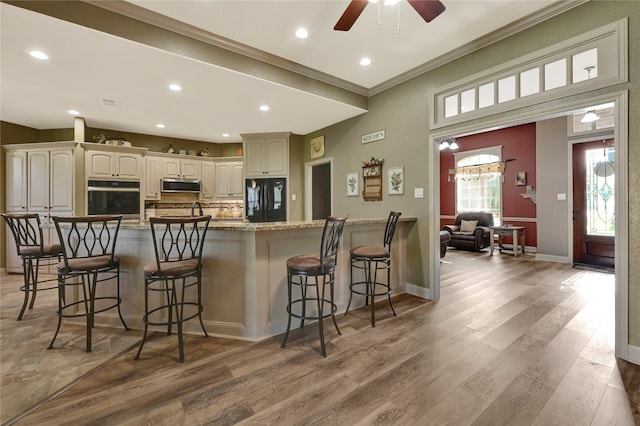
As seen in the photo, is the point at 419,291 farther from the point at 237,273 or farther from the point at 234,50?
the point at 234,50

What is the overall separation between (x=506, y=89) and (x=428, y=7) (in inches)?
56.8

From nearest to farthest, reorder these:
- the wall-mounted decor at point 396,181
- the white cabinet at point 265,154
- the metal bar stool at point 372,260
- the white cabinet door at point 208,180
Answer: the metal bar stool at point 372,260 < the wall-mounted decor at point 396,181 < the white cabinet at point 265,154 < the white cabinet door at point 208,180

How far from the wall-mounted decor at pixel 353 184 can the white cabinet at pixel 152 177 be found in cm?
396

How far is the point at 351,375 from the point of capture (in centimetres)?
188

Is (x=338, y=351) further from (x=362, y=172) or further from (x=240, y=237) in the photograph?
(x=362, y=172)

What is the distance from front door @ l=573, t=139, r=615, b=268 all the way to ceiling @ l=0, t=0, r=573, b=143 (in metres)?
4.07

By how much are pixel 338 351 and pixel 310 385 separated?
471mm

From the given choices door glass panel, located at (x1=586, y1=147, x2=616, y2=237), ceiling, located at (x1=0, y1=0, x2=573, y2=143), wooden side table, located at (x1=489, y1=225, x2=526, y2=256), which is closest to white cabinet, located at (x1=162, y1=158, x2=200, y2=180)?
ceiling, located at (x1=0, y1=0, x2=573, y2=143)

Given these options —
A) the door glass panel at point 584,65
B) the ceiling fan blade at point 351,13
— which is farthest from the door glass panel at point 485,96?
the ceiling fan blade at point 351,13

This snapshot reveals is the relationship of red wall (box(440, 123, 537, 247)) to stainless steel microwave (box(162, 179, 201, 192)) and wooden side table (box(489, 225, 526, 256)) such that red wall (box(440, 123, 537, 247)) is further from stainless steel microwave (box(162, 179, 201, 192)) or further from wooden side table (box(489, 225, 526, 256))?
stainless steel microwave (box(162, 179, 201, 192))

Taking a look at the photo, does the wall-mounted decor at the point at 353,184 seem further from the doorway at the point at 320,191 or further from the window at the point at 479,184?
the window at the point at 479,184

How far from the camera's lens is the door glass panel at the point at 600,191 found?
16.1 feet

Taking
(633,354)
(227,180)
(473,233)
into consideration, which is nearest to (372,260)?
(633,354)

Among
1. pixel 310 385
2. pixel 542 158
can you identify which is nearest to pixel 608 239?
pixel 542 158
